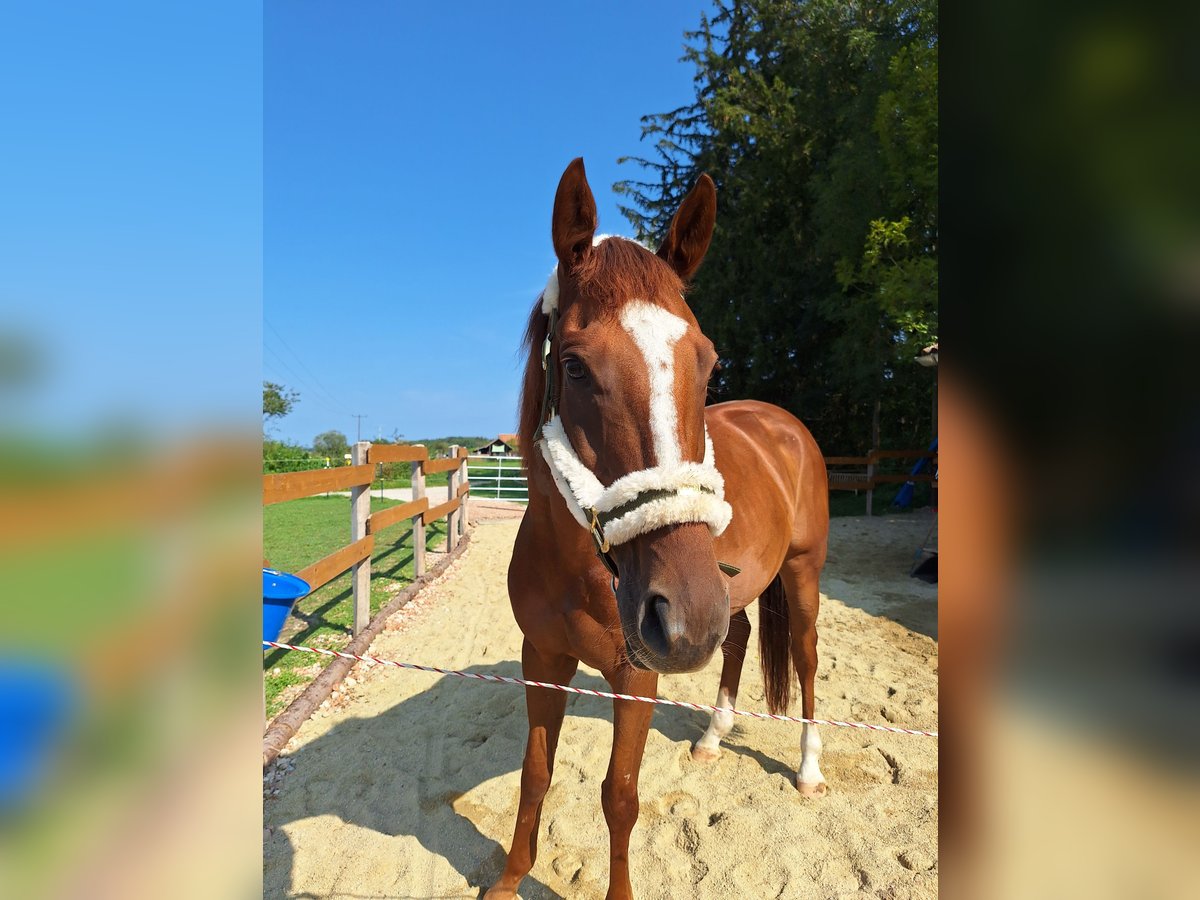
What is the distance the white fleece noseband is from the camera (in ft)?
4.18

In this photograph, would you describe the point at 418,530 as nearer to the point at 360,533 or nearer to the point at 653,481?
the point at 360,533

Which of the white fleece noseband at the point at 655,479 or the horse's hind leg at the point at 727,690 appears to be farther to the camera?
the horse's hind leg at the point at 727,690

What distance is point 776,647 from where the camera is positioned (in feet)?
11.3

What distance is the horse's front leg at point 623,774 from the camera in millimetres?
1958

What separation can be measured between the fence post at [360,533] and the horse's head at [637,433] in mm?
3543

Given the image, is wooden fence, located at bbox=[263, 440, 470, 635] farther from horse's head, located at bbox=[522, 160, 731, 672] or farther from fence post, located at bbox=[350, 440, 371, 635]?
horse's head, located at bbox=[522, 160, 731, 672]

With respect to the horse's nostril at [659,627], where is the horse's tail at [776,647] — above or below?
below

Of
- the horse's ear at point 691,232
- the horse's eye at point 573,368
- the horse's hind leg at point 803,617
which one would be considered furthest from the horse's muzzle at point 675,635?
the horse's hind leg at point 803,617

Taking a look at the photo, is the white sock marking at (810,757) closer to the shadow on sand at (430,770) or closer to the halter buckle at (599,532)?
the shadow on sand at (430,770)

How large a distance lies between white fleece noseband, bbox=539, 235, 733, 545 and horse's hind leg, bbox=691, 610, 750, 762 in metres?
1.91

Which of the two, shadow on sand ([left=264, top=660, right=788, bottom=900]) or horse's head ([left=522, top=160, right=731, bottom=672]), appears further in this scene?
shadow on sand ([left=264, top=660, right=788, bottom=900])
